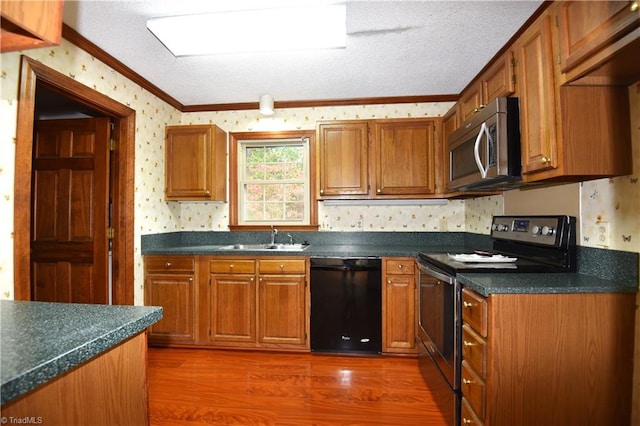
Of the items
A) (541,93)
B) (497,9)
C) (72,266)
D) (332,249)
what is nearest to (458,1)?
(497,9)

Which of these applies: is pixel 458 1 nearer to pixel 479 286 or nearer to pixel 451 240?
pixel 479 286

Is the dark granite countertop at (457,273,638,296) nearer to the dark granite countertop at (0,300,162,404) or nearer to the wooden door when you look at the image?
the dark granite countertop at (0,300,162,404)

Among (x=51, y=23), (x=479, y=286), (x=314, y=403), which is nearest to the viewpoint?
(x=51, y=23)

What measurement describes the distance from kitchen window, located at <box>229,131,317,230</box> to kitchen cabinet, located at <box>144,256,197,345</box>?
2.38 feet

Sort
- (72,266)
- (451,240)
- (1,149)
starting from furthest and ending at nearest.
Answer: (451,240)
(72,266)
(1,149)

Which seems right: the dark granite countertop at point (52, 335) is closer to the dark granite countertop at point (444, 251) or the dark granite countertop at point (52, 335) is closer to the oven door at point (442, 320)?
the dark granite countertop at point (444, 251)

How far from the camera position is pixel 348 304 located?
2701mm

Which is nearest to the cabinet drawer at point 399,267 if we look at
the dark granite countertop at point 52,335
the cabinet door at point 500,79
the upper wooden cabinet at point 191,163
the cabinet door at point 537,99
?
the cabinet door at point 537,99

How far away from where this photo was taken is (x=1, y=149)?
1660 mm

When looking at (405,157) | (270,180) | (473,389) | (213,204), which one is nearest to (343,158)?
(405,157)

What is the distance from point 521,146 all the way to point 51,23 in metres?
2.02

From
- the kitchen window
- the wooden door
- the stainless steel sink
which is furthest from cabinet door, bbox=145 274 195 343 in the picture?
the kitchen window

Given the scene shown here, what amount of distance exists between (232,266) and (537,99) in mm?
2504

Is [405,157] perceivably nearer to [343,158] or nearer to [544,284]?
[343,158]
